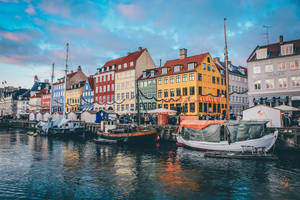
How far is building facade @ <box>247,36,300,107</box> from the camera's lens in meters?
39.7

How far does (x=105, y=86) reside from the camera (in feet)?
242

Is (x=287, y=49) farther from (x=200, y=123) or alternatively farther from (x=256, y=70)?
(x=200, y=123)

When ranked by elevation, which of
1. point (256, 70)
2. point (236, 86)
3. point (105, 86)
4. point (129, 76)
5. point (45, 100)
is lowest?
point (45, 100)

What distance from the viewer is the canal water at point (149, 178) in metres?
13.5

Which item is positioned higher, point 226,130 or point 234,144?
point 226,130

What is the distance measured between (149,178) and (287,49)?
121 ft

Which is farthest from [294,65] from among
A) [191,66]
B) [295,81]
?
[191,66]

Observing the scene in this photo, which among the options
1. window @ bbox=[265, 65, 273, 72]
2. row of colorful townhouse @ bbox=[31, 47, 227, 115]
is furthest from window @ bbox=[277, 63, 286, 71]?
row of colorful townhouse @ bbox=[31, 47, 227, 115]

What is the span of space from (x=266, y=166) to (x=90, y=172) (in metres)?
14.4

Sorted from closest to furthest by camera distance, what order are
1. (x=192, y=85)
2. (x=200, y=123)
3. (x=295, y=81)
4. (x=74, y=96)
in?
(x=200, y=123) < (x=295, y=81) < (x=192, y=85) < (x=74, y=96)

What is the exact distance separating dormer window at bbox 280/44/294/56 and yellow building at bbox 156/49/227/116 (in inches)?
535

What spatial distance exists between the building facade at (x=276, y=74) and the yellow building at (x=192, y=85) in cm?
783

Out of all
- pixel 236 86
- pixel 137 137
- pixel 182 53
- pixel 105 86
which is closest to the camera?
pixel 137 137

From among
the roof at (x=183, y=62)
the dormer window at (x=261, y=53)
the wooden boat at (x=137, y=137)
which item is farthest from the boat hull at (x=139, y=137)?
the dormer window at (x=261, y=53)
